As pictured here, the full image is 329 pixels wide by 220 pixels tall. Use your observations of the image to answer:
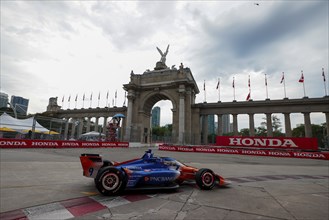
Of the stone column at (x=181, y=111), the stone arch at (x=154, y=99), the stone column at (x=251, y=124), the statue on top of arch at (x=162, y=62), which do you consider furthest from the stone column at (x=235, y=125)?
the statue on top of arch at (x=162, y=62)

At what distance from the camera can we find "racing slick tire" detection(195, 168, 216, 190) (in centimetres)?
552

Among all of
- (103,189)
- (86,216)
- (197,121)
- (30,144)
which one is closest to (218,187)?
(103,189)

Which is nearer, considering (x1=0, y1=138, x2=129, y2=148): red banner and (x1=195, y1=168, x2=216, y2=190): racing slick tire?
(x1=195, y1=168, x2=216, y2=190): racing slick tire

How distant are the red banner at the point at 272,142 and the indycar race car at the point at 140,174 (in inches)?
995

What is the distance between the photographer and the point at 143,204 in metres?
4.12

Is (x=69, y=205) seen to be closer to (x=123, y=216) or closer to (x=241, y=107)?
(x=123, y=216)

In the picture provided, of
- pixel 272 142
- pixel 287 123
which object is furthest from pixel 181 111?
pixel 287 123

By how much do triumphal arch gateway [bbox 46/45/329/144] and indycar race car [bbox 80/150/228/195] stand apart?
106ft

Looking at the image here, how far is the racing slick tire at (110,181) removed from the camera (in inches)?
172

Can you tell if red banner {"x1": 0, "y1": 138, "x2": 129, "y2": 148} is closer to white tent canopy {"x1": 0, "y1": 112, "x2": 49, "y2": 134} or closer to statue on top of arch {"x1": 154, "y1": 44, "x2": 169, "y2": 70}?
white tent canopy {"x1": 0, "y1": 112, "x2": 49, "y2": 134}

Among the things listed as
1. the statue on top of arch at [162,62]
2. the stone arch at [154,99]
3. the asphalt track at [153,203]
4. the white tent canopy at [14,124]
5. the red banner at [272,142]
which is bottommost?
the asphalt track at [153,203]

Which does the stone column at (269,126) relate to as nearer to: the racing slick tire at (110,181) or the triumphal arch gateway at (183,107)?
the triumphal arch gateway at (183,107)

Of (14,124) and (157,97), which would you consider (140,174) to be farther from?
(157,97)

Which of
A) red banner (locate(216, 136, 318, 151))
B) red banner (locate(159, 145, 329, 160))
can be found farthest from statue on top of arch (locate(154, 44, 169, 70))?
red banner (locate(216, 136, 318, 151))
